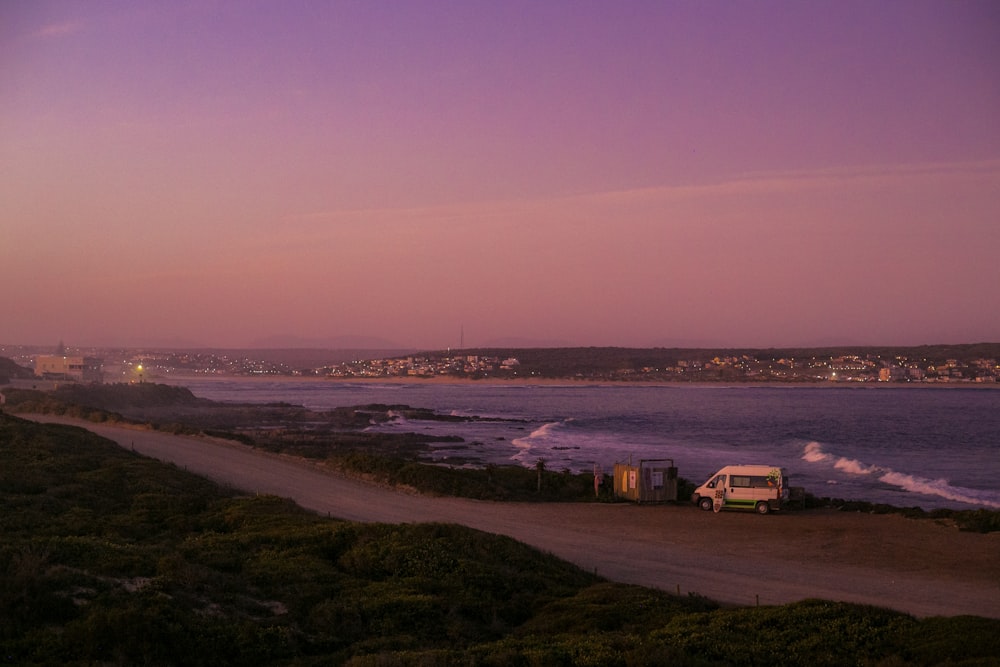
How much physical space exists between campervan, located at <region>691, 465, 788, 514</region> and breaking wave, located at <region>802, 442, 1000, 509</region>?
9915 mm

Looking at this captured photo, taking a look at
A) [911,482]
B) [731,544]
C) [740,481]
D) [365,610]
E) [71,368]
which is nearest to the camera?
[365,610]

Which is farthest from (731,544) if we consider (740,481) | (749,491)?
(740,481)

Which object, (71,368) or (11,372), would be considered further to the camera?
(71,368)

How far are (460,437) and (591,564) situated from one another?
39.2 meters

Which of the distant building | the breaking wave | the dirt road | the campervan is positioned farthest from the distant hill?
the campervan

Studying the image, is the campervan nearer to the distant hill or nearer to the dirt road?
the dirt road

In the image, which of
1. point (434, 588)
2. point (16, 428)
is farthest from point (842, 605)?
point (16, 428)

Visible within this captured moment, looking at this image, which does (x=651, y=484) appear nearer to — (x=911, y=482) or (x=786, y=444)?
(x=911, y=482)

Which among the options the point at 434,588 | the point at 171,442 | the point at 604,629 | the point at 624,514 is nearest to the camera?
the point at 604,629

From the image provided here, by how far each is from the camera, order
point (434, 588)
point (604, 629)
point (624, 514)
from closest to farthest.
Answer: point (604, 629), point (434, 588), point (624, 514)

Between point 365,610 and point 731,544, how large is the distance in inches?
488

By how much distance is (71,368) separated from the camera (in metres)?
115

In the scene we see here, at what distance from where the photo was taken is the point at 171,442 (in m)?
41.0

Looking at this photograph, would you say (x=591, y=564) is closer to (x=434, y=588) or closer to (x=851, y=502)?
(x=434, y=588)
